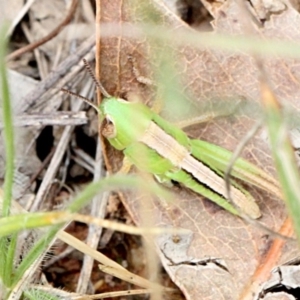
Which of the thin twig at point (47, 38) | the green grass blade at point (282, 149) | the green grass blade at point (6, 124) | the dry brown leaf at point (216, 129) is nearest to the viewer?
the green grass blade at point (282, 149)

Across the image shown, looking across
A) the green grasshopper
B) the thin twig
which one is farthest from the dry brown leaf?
the thin twig

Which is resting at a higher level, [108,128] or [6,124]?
[6,124]

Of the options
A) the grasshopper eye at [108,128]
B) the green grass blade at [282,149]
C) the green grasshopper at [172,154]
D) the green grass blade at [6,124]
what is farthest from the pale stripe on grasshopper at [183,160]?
the green grass blade at [282,149]

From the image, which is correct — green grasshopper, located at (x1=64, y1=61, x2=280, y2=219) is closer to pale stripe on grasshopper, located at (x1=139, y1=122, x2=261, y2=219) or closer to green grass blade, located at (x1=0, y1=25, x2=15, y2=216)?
pale stripe on grasshopper, located at (x1=139, y1=122, x2=261, y2=219)

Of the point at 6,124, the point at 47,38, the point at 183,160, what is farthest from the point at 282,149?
the point at 47,38

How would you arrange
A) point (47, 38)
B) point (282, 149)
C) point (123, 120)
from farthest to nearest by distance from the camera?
point (47, 38) → point (123, 120) → point (282, 149)

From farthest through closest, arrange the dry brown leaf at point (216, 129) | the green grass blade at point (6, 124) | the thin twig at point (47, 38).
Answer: the thin twig at point (47, 38), the dry brown leaf at point (216, 129), the green grass blade at point (6, 124)

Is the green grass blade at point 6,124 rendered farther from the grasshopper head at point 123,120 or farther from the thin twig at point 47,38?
the thin twig at point 47,38

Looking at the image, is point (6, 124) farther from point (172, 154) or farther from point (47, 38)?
point (47, 38)

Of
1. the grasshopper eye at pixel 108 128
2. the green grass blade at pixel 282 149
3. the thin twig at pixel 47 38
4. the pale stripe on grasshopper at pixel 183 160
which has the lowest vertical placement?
the pale stripe on grasshopper at pixel 183 160
